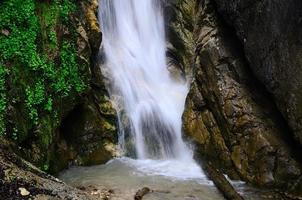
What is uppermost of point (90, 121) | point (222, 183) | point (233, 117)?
point (90, 121)

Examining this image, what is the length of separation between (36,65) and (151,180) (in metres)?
3.53

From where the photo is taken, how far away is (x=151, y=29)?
14.7 meters

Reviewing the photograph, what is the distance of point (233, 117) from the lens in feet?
31.3

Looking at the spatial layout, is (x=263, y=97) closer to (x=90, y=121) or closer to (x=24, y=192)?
(x=90, y=121)

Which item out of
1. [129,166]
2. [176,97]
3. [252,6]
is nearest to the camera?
[252,6]

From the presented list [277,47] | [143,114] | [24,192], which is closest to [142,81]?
[143,114]

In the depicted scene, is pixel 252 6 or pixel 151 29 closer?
pixel 252 6

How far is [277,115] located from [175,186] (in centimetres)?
293

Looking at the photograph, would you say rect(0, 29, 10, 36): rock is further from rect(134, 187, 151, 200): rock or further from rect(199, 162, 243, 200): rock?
rect(199, 162, 243, 200): rock

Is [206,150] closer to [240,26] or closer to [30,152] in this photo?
[240,26]

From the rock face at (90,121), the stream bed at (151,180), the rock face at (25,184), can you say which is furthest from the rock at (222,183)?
the rock face at (25,184)

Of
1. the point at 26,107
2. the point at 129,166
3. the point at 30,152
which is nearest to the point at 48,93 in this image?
the point at 26,107

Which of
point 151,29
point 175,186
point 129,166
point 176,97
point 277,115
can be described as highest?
point 151,29

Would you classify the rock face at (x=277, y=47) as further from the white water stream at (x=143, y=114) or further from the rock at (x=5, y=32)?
the rock at (x=5, y=32)
